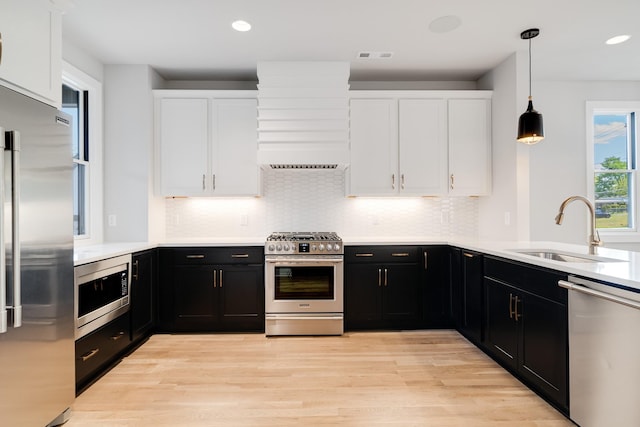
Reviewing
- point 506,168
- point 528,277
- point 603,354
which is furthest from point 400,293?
point 603,354

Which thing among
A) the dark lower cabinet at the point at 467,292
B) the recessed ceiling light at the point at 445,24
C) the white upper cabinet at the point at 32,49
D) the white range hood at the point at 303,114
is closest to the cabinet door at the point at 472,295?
the dark lower cabinet at the point at 467,292

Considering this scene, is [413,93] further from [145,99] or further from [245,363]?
[245,363]

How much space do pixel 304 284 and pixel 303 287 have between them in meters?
0.03

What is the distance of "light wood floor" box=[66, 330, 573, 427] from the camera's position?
205 centimetres

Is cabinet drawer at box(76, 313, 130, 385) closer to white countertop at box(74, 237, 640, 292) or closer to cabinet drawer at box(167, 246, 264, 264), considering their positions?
white countertop at box(74, 237, 640, 292)

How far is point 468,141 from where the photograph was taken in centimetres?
381

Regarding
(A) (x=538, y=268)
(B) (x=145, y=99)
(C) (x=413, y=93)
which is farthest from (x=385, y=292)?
(B) (x=145, y=99)

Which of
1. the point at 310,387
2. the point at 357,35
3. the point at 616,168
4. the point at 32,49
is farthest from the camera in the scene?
the point at 616,168

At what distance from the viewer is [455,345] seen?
3.13 meters

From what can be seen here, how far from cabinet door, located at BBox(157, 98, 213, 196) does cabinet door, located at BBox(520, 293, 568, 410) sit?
306 centimetres

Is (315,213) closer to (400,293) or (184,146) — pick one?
(400,293)

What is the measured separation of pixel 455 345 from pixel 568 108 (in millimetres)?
3094

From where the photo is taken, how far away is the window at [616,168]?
165 inches

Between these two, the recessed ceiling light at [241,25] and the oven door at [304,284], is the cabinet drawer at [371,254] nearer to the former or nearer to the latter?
the oven door at [304,284]
